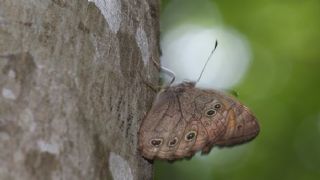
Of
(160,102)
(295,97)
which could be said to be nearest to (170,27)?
(295,97)

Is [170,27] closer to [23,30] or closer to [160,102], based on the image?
[160,102]

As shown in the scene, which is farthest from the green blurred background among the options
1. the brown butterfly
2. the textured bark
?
the textured bark

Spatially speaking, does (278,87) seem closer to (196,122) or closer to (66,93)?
(196,122)

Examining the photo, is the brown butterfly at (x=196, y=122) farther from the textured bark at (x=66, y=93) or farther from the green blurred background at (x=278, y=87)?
the green blurred background at (x=278, y=87)

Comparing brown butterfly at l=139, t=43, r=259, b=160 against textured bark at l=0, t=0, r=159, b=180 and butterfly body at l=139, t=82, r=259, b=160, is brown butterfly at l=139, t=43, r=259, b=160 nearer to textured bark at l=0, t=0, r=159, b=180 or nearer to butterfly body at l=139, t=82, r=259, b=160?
butterfly body at l=139, t=82, r=259, b=160

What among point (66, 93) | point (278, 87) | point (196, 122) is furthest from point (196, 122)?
point (278, 87)
